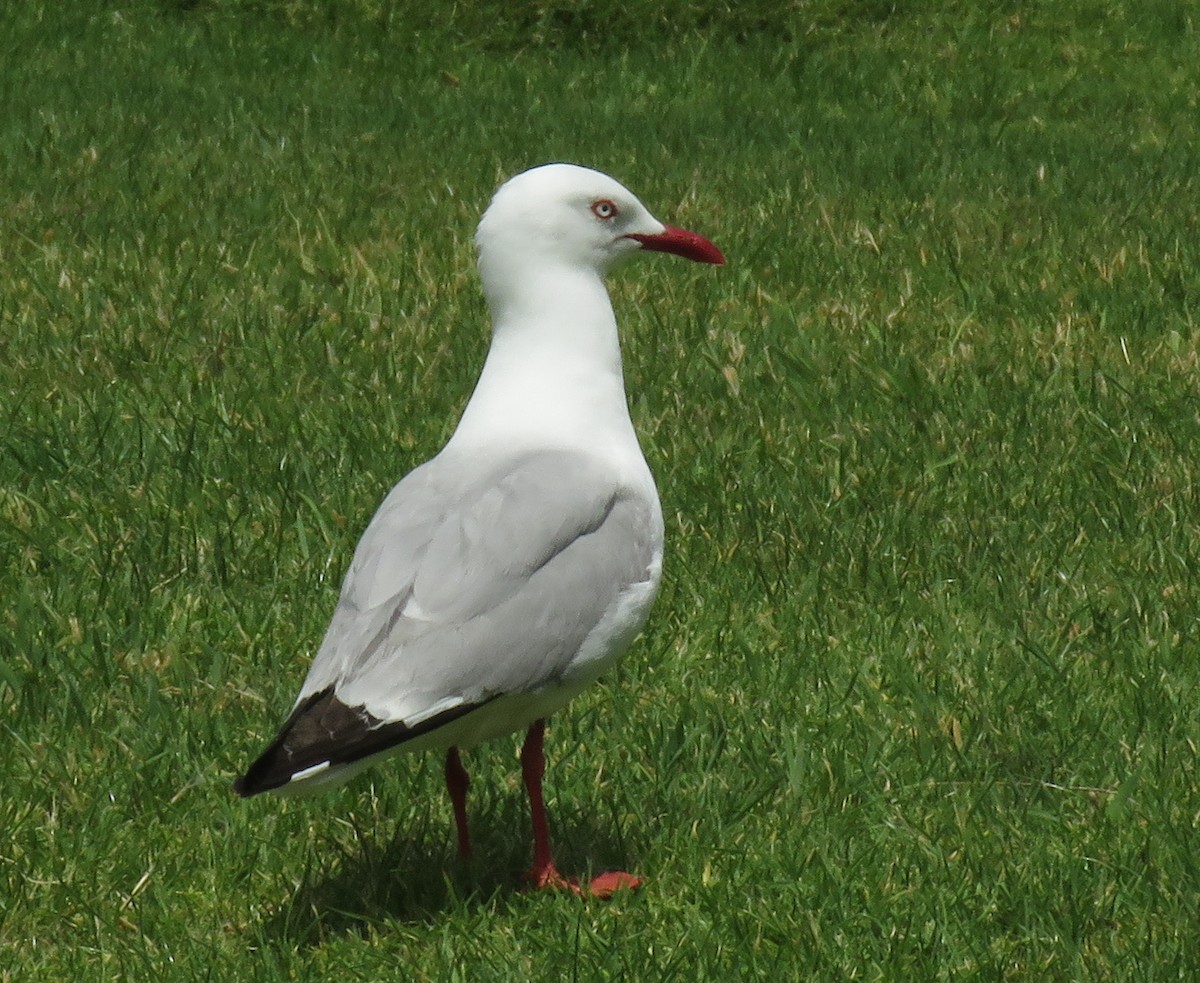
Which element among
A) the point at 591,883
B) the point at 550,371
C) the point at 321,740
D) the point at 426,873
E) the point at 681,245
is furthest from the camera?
the point at 681,245

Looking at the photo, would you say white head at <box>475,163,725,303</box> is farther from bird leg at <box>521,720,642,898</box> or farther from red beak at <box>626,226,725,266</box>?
bird leg at <box>521,720,642,898</box>

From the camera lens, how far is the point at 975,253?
820 cm

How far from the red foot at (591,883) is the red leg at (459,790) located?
6.2 inches

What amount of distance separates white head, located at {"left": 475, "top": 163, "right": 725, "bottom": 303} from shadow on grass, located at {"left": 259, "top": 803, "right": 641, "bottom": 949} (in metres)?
1.22

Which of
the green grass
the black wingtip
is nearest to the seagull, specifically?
the black wingtip

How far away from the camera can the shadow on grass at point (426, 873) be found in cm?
370

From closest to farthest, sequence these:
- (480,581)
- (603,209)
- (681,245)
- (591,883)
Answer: (480,581) < (591,883) < (603,209) < (681,245)

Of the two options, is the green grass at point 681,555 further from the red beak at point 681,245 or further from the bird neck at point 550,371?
the red beak at point 681,245

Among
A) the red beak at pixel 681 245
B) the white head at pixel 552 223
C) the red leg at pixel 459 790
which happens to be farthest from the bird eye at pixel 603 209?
the red leg at pixel 459 790

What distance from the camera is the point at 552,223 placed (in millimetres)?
4262

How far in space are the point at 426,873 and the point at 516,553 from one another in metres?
0.71

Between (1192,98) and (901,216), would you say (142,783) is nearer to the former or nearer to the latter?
(901,216)

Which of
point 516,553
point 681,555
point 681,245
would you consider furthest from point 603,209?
point 681,555

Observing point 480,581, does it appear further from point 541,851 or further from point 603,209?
point 603,209
